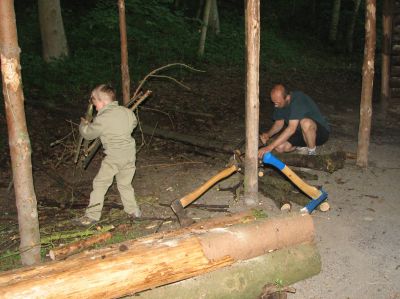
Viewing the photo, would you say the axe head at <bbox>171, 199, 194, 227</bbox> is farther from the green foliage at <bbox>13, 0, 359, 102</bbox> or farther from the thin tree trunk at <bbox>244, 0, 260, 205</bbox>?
the green foliage at <bbox>13, 0, 359, 102</bbox>

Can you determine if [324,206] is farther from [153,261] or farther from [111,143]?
[153,261]

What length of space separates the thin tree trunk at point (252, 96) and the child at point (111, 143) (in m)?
1.35

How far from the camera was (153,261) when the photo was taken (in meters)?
3.50

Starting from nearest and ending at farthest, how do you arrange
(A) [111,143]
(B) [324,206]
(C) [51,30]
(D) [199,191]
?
(A) [111,143]
(D) [199,191]
(B) [324,206]
(C) [51,30]

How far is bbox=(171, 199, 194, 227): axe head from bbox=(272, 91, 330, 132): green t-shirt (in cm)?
241

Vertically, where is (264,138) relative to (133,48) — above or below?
below

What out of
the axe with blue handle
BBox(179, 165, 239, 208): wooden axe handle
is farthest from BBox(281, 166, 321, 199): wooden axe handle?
BBox(179, 165, 239, 208): wooden axe handle

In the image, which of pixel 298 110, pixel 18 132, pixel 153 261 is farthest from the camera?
pixel 298 110

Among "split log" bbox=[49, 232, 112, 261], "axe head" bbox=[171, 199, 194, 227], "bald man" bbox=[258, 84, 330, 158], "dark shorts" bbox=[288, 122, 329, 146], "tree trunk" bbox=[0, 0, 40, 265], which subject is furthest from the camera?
"dark shorts" bbox=[288, 122, 329, 146]

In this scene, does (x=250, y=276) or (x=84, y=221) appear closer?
(x=250, y=276)

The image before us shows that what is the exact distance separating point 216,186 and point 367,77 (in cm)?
269

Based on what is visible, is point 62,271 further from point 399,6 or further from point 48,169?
point 399,6

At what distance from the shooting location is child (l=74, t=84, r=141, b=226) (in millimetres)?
5137

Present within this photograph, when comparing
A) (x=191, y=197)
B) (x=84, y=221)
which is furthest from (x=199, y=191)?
(x=84, y=221)
